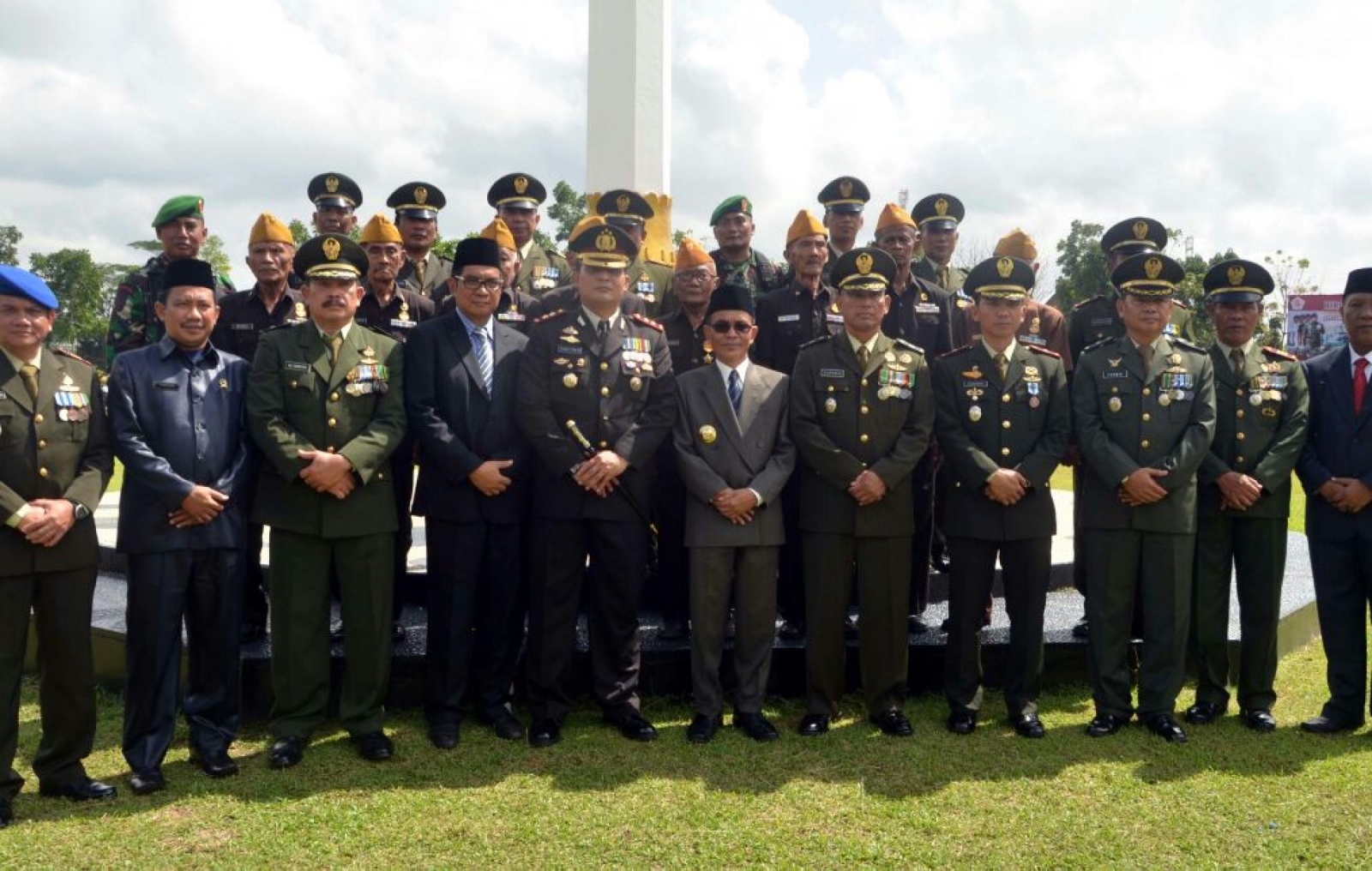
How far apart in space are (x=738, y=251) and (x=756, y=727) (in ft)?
8.83

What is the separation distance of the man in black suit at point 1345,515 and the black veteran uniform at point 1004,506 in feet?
3.68

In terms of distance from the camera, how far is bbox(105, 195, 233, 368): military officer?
16.4 ft

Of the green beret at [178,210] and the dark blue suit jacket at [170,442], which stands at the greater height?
the green beret at [178,210]

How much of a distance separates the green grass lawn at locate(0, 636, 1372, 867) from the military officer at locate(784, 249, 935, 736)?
261 mm

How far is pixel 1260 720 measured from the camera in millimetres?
4605

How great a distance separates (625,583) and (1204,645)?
8.47 ft

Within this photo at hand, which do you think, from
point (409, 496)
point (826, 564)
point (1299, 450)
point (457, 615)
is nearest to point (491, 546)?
point (457, 615)

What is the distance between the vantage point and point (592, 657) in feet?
15.0

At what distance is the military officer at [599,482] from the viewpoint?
441 cm

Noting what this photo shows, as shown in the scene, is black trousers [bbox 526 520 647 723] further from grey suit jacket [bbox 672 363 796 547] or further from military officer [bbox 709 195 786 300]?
military officer [bbox 709 195 786 300]

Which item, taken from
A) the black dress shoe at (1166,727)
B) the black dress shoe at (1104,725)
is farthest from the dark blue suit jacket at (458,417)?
the black dress shoe at (1166,727)

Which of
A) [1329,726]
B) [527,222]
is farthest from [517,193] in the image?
[1329,726]

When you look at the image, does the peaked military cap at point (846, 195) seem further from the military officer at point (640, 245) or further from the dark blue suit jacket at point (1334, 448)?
the dark blue suit jacket at point (1334, 448)

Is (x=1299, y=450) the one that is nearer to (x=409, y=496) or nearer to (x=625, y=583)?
(x=625, y=583)
